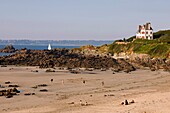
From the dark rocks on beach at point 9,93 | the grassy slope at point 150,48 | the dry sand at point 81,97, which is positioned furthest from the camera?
the grassy slope at point 150,48

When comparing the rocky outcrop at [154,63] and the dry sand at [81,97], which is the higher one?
the rocky outcrop at [154,63]

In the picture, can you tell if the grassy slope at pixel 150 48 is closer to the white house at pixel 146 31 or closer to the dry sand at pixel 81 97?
the white house at pixel 146 31

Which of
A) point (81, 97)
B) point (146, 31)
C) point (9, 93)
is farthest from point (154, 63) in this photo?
point (146, 31)

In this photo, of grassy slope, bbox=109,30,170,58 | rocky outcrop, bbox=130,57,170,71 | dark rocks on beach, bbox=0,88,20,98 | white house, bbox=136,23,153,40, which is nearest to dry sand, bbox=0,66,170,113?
dark rocks on beach, bbox=0,88,20,98

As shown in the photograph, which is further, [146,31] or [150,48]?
[146,31]

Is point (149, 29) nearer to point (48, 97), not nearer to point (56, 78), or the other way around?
point (56, 78)

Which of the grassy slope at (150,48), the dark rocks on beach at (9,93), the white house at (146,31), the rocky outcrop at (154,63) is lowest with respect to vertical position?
the dark rocks on beach at (9,93)

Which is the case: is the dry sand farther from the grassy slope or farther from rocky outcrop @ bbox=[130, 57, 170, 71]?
the grassy slope

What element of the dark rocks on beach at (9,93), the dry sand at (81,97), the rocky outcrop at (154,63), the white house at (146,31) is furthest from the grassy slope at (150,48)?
the dark rocks on beach at (9,93)

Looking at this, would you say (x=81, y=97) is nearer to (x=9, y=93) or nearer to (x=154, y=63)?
(x=9, y=93)

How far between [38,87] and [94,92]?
597cm

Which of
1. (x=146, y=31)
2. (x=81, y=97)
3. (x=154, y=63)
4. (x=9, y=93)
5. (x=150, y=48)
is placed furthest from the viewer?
(x=146, y=31)

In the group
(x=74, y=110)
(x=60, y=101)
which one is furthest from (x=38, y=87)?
(x=74, y=110)

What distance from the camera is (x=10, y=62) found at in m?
63.8
